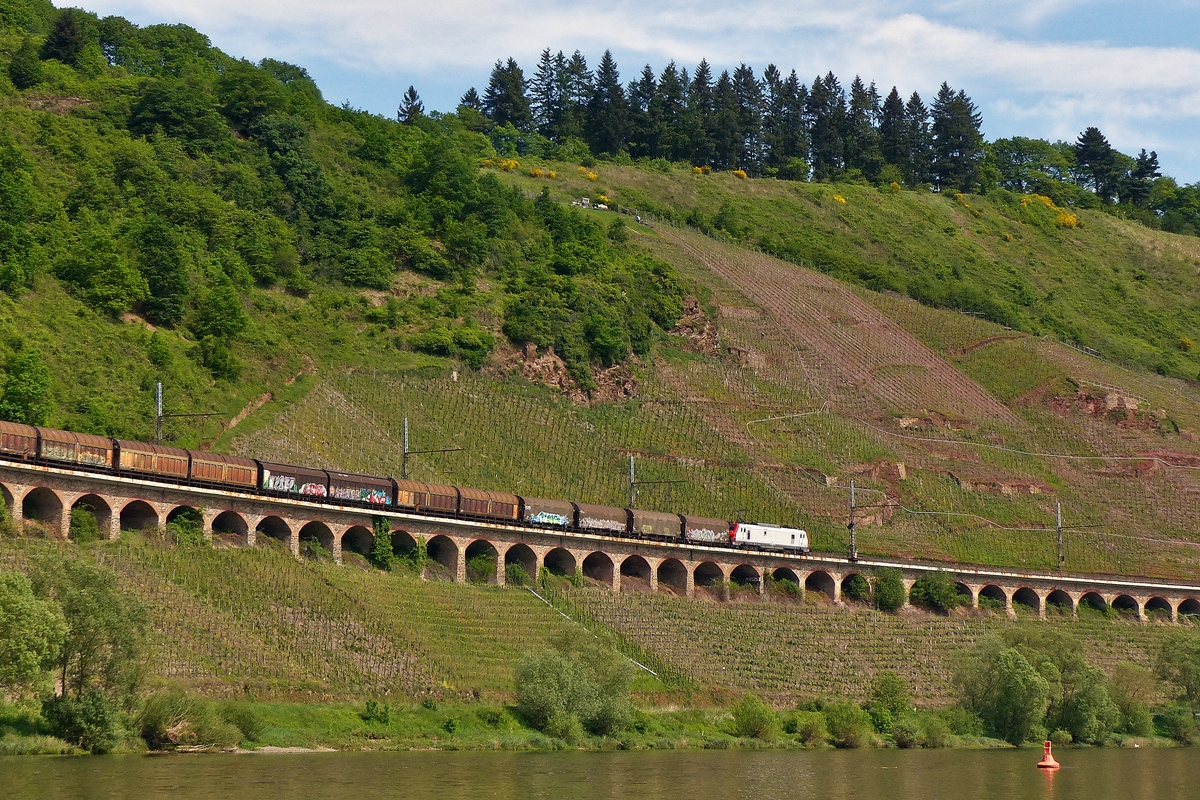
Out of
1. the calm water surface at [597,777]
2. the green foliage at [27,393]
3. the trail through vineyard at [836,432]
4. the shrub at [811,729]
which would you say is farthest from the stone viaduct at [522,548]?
the calm water surface at [597,777]

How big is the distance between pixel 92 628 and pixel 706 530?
54098mm

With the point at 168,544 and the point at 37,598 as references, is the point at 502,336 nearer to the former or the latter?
the point at 168,544

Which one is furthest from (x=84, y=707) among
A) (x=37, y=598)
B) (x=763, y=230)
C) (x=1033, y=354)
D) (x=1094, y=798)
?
(x=763, y=230)

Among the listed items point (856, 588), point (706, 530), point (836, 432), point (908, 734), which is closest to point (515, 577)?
point (706, 530)

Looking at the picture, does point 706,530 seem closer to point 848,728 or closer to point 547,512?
point 547,512

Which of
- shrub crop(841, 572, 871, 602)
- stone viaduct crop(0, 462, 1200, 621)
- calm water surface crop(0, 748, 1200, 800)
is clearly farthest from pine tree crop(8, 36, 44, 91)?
calm water surface crop(0, 748, 1200, 800)

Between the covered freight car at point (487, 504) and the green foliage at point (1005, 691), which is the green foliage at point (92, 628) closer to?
the covered freight car at point (487, 504)

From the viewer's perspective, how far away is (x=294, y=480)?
84.0 m

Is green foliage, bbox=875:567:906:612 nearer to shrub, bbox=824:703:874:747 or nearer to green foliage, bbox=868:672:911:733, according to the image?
green foliage, bbox=868:672:911:733

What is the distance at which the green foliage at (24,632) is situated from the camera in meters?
51.5

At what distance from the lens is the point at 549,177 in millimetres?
179750

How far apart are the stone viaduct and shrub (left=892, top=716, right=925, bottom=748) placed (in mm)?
22854

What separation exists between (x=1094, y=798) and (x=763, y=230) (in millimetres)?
128855

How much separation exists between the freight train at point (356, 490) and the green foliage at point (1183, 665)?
81.2 feet
